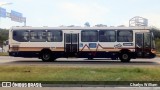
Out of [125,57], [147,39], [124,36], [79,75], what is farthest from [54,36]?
[79,75]

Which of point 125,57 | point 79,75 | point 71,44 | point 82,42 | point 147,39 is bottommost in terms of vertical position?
point 79,75

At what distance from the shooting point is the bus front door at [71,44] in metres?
28.9

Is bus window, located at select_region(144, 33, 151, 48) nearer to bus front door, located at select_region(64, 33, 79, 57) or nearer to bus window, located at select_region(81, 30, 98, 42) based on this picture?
bus window, located at select_region(81, 30, 98, 42)

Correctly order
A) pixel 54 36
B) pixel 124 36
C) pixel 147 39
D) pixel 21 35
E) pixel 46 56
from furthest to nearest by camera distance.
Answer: pixel 21 35
pixel 54 36
pixel 46 56
pixel 124 36
pixel 147 39

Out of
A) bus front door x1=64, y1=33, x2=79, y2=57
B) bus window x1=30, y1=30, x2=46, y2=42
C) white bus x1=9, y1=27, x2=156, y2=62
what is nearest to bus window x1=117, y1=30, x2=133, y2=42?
white bus x1=9, y1=27, x2=156, y2=62

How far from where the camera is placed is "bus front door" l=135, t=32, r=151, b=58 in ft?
93.0

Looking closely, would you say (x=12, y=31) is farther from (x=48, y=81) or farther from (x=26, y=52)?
(x=48, y=81)

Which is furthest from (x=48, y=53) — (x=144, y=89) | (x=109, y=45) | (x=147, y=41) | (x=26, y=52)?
(x=144, y=89)

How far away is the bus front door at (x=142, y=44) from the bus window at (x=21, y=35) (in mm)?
8523

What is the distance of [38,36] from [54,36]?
128 cm

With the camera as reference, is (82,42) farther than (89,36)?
No

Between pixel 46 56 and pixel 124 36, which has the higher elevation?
pixel 124 36

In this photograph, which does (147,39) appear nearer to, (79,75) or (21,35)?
(21,35)

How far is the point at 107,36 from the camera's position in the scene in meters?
29.0
